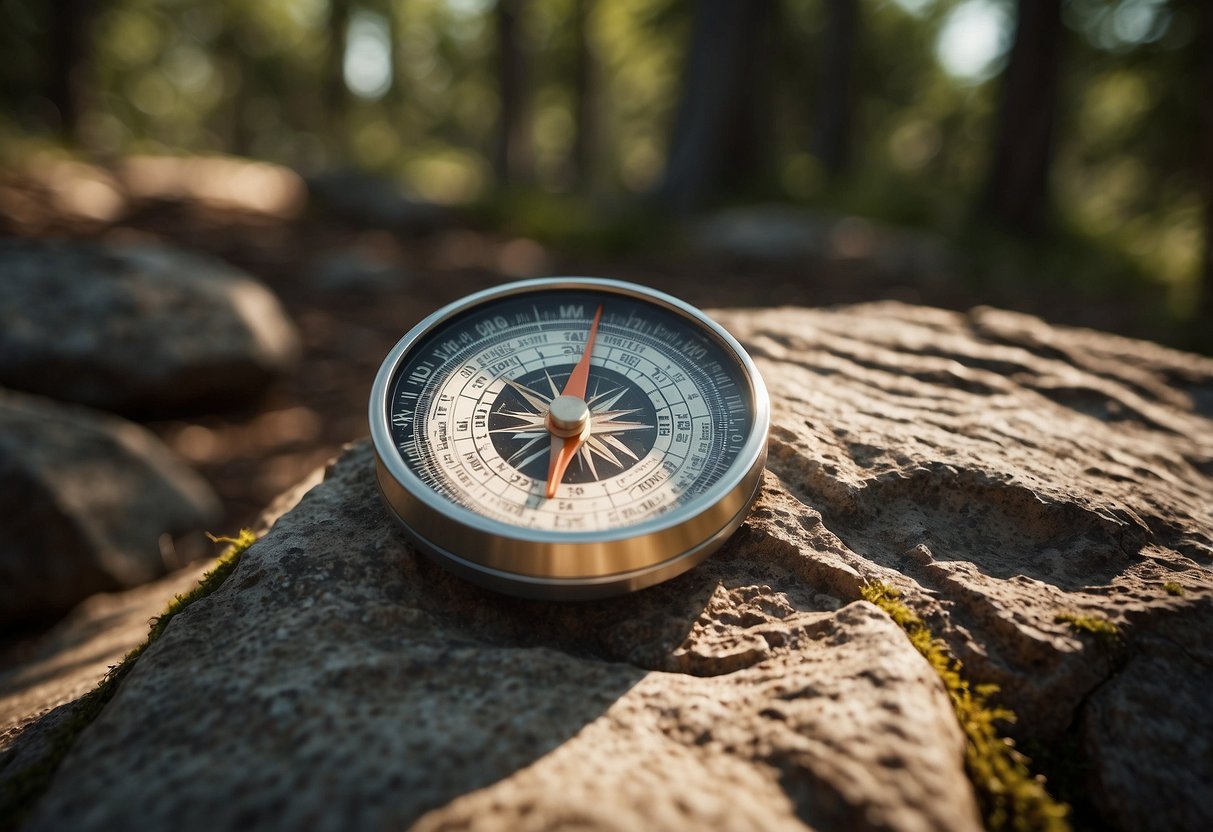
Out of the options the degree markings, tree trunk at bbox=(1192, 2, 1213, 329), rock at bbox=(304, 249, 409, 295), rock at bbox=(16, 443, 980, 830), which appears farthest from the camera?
rock at bbox=(304, 249, 409, 295)

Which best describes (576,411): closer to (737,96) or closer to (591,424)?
(591,424)

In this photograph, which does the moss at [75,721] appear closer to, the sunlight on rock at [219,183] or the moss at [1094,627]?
the moss at [1094,627]

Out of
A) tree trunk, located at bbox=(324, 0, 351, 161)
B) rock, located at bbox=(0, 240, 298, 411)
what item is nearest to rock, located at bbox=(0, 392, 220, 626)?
rock, located at bbox=(0, 240, 298, 411)

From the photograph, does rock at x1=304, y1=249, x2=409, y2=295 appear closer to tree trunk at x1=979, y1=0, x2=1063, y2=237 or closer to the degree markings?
the degree markings

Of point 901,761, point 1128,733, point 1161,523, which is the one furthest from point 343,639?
point 1161,523

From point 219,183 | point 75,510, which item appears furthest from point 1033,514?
point 219,183

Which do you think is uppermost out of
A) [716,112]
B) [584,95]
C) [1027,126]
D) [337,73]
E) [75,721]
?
[337,73]
